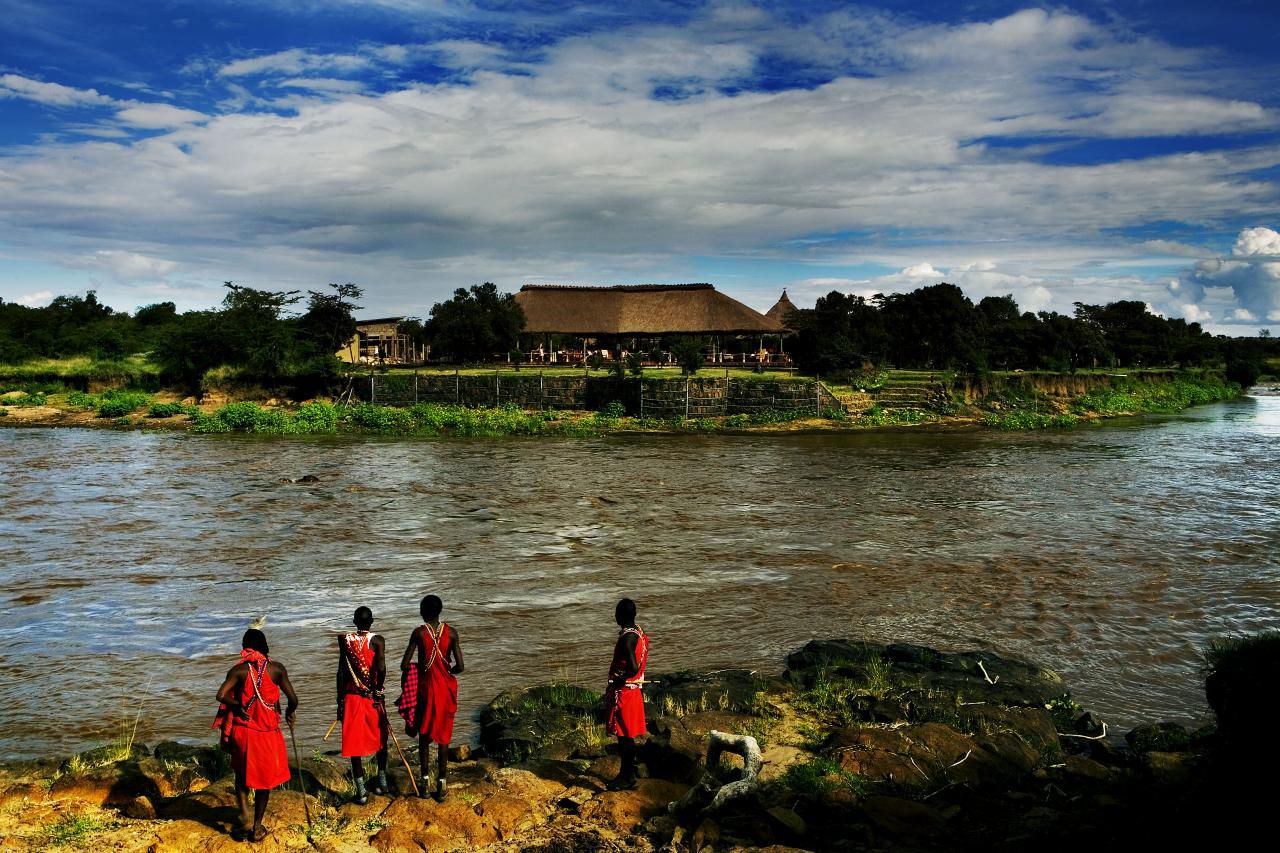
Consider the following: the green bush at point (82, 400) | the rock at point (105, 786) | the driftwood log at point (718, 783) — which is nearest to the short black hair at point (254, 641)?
the rock at point (105, 786)

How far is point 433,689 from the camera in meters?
7.40

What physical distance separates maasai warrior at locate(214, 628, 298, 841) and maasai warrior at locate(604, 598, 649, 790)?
2.49m

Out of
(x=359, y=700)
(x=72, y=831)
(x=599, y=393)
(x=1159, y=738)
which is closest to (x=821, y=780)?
(x=1159, y=738)

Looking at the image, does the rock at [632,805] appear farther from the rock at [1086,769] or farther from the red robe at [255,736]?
the rock at [1086,769]

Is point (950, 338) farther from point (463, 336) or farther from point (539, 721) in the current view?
point (539, 721)

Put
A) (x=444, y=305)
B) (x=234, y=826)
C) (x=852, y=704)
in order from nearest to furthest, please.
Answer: (x=234, y=826), (x=852, y=704), (x=444, y=305)

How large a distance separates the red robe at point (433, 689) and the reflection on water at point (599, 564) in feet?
7.38

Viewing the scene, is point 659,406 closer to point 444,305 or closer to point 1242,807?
point 444,305

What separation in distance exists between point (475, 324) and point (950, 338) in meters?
26.9

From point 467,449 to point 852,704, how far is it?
26.5m

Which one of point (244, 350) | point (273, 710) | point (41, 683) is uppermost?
point (244, 350)

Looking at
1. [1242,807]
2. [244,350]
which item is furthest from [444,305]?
[1242,807]

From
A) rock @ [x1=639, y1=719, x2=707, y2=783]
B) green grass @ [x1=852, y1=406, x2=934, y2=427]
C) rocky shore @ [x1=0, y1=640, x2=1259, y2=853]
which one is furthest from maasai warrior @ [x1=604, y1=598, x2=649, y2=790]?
green grass @ [x1=852, y1=406, x2=934, y2=427]

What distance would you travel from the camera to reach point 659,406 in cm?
4178
